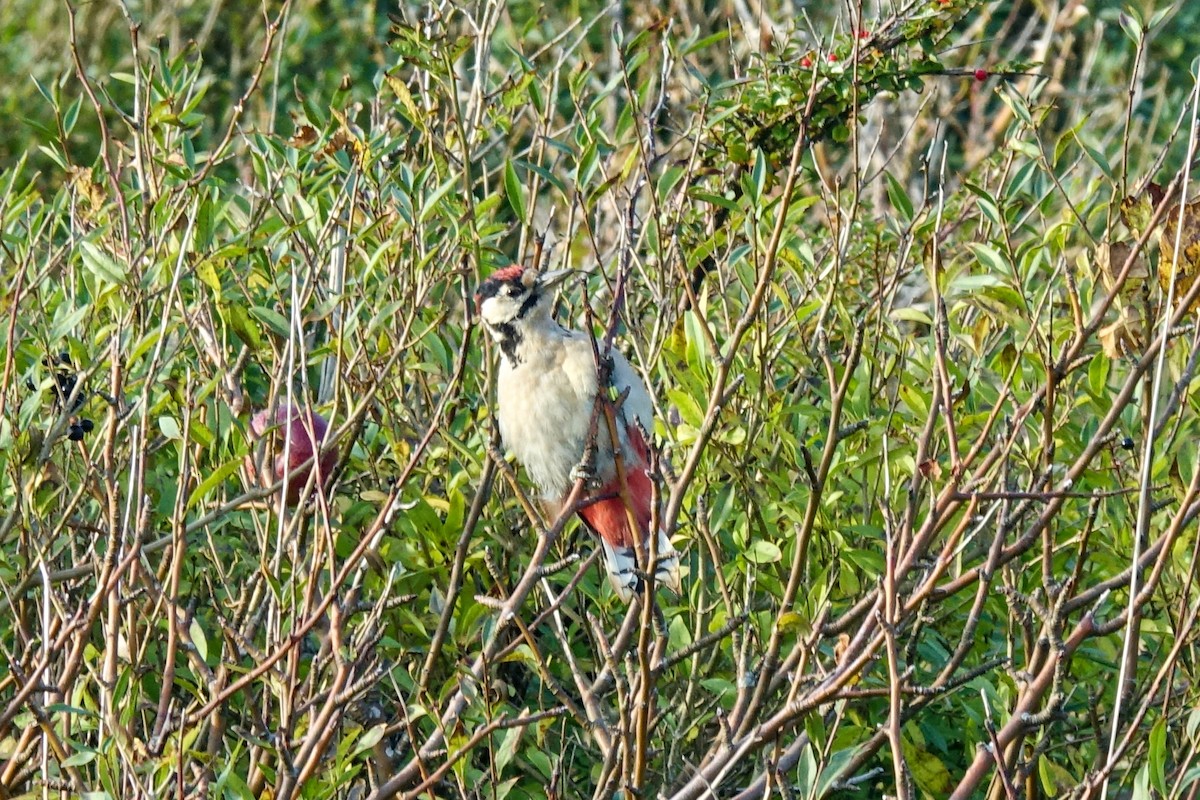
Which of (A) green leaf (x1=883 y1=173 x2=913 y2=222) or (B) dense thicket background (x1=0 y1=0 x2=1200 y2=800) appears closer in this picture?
(B) dense thicket background (x1=0 y1=0 x2=1200 y2=800)

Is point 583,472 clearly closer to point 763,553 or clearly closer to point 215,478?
point 763,553

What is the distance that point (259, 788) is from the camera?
A: 2.63m

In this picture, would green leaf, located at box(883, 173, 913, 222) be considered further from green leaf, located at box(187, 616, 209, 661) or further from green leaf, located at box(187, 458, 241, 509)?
green leaf, located at box(187, 616, 209, 661)

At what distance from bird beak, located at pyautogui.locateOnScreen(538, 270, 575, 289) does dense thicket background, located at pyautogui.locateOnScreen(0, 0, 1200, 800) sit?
92mm

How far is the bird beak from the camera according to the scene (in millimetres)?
3455

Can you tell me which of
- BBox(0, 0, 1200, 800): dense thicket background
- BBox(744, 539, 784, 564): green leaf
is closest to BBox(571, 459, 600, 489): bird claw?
BBox(0, 0, 1200, 800): dense thicket background

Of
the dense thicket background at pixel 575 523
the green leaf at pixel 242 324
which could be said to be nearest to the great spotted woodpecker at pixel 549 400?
the dense thicket background at pixel 575 523

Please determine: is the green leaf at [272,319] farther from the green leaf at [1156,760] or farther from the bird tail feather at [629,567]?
the green leaf at [1156,760]

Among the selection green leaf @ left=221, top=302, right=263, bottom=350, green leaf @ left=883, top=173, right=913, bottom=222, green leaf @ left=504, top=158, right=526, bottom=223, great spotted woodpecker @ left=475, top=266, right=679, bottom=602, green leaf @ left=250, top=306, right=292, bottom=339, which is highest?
green leaf @ left=504, top=158, right=526, bottom=223

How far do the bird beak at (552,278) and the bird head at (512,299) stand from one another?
0.04 metres

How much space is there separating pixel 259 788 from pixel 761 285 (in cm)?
111

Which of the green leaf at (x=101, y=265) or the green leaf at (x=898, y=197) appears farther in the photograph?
the green leaf at (x=898, y=197)

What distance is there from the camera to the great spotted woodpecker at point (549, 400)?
3736 mm

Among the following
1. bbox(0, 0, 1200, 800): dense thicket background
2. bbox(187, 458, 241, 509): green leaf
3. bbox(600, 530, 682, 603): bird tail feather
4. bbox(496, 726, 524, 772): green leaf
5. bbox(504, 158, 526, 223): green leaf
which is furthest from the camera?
bbox(600, 530, 682, 603): bird tail feather
